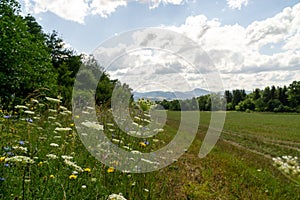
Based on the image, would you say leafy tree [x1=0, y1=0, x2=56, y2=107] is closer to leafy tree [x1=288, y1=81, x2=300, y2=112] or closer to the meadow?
the meadow

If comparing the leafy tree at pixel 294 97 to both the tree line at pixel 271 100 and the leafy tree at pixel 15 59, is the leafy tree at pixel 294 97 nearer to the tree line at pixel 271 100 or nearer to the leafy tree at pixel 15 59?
the tree line at pixel 271 100

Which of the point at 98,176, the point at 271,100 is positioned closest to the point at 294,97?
the point at 271,100

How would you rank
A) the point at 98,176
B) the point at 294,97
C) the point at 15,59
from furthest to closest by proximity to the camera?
the point at 294,97, the point at 15,59, the point at 98,176

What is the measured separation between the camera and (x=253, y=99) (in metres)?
116

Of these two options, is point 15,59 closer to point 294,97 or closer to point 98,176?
point 98,176

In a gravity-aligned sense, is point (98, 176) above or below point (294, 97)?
below

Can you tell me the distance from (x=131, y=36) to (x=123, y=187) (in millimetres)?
3910

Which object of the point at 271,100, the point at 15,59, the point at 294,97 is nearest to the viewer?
the point at 15,59

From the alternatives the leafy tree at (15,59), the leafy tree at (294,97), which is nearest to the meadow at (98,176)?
the leafy tree at (15,59)

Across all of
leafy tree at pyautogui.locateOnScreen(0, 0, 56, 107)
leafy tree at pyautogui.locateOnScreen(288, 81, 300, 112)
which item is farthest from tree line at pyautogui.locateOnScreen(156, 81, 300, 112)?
leafy tree at pyautogui.locateOnScreen(0, 0, 56, 107)

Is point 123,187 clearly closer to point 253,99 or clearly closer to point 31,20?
point 31,20

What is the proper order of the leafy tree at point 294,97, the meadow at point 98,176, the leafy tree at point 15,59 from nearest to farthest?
1. the meadow at point 98,176
2. the leafy tree at point 15,59
3. the leafy tree at point 294,97

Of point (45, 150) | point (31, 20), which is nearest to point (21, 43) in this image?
point (45, 150)

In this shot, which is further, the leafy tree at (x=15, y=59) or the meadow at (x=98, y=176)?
the leafy tree at (x=15, y=59)
